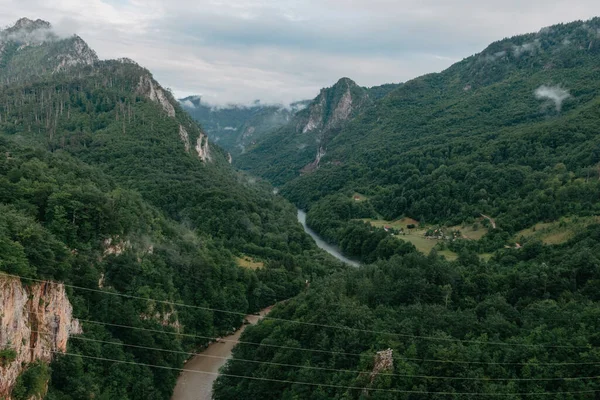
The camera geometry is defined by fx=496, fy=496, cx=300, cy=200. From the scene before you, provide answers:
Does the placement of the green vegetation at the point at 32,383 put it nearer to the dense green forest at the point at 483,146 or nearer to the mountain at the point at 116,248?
the mountain at the point at 116,248

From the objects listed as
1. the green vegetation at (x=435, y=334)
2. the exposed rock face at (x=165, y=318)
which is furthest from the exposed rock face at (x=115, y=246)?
the green vegetation at (x=435, y=334)

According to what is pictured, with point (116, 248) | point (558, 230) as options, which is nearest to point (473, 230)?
point (558, 230)

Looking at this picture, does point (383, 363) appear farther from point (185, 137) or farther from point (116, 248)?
point (185, 137)

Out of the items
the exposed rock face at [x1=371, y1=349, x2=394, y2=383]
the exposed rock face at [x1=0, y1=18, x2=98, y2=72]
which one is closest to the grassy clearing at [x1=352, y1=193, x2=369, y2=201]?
the exposed rock face at [x1=371, y1=349, x2=394, y2=383]

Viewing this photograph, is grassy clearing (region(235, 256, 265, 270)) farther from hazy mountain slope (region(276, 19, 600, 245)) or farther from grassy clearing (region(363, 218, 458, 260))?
hazy mountain slope (region(276, 19, 600, 245))

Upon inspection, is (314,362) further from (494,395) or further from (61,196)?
(61,196)
